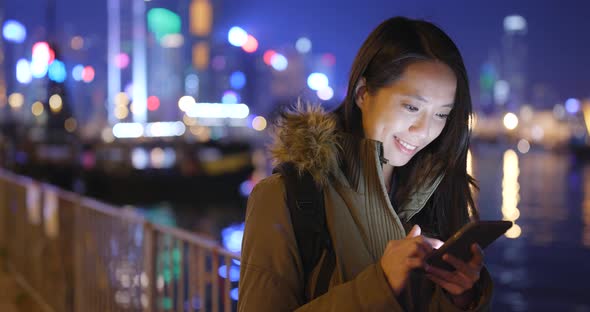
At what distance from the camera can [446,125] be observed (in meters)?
1.54

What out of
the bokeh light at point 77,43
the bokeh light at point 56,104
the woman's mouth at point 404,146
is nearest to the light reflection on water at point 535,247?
the woman's mouth at point 404,146

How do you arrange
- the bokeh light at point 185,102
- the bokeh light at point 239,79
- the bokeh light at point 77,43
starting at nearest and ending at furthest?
the bokeh light at point 77,43 < the bokeh light at point 239,79 < the bokeh light at point 185,102

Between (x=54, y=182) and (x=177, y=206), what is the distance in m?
5.52

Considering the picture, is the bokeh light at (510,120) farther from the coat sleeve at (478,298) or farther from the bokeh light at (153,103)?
the coat sleeve at (478,298)

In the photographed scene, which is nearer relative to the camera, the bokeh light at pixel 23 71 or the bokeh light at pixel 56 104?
the bokeh light at pixel 23 71

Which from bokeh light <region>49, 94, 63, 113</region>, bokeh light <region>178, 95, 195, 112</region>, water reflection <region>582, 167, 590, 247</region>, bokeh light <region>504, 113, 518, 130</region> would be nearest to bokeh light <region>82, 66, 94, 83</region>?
bokeh light <region>49, 94, 63, 113</region>

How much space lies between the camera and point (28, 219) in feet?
21.1

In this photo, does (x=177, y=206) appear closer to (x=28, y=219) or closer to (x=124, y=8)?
(x=28, y=219)

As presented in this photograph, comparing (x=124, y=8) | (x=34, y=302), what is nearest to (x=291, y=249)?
(x=34, y=302)

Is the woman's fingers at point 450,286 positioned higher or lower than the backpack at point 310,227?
lower

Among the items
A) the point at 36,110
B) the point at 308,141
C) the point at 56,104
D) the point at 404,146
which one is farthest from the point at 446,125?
the point at 36,110

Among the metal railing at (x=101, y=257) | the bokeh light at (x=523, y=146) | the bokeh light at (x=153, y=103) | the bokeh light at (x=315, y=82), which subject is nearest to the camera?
the bokeh light at (x=315, y=82)

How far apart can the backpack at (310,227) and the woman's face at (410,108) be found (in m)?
0.24

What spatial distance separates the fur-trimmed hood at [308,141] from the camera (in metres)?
1.29
